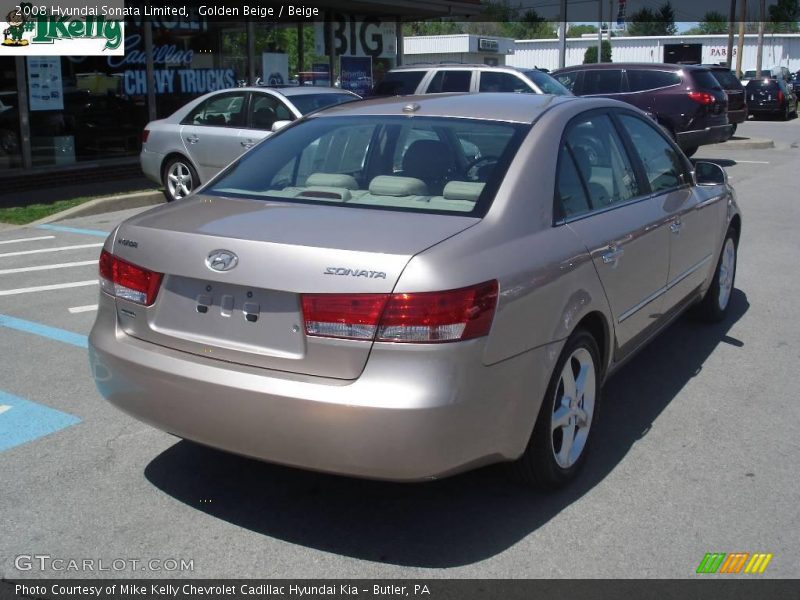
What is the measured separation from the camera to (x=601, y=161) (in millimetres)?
4652

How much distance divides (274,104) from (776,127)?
74.4 feet

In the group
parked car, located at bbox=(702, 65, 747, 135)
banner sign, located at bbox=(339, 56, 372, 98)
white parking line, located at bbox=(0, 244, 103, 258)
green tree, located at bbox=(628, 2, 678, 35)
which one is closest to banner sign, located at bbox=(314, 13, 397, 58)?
banner sign, located at bbox=(339, 56, 372, 98)

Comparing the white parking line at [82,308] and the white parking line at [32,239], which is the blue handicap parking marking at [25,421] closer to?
the white parking line at [82,308]

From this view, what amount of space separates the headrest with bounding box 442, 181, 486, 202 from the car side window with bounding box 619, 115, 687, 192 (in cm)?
151

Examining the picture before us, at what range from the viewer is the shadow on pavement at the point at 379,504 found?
3607 mm

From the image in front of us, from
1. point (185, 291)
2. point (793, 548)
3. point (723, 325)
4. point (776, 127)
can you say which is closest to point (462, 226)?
point (185, 291)

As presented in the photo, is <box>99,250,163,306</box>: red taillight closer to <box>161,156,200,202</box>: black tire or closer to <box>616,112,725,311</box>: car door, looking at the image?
<box>616,112,725,311</box>: car door

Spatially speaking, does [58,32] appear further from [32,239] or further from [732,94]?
[732,94]

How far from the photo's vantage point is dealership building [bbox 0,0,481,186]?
1414 centimetres

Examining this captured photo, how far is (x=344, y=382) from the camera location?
10.7 ft

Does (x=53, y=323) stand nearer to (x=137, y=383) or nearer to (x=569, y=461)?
(x=137, y=383)

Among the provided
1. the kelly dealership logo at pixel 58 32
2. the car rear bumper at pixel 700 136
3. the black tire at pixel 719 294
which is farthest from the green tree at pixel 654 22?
the black tire at pixel 719 294

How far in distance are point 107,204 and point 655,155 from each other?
871cm

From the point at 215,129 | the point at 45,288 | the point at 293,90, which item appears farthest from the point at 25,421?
the point at 293,90
